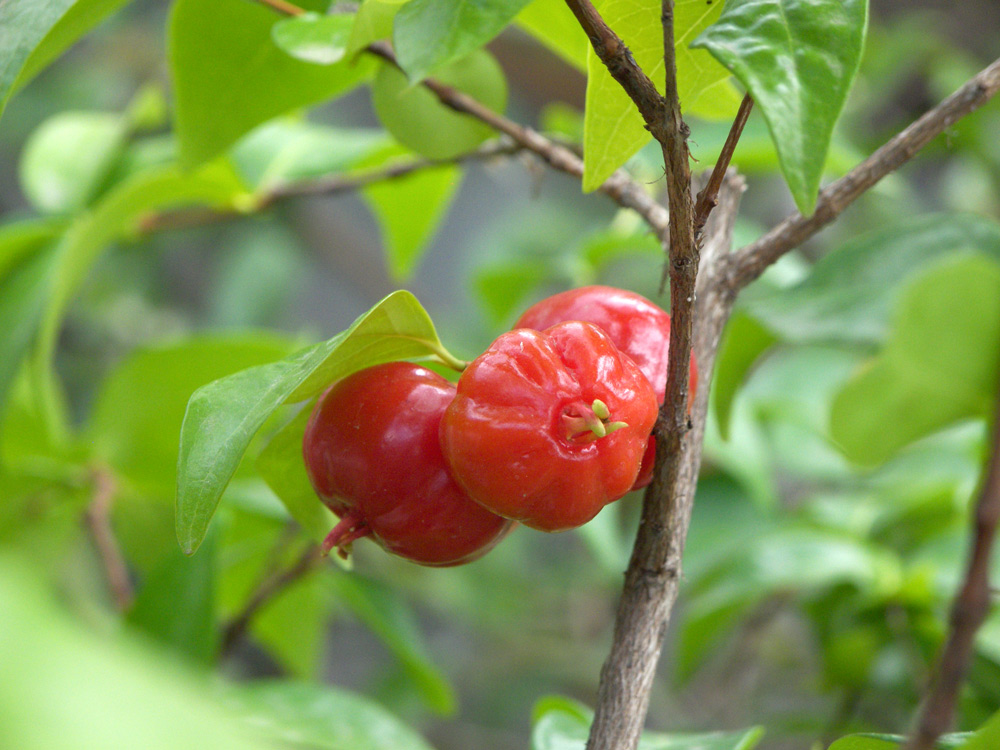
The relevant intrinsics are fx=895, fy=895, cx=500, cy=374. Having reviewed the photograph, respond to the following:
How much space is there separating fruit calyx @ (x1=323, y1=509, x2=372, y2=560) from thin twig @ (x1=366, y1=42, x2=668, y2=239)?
0.63 ft

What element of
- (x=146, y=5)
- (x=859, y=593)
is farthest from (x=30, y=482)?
(x=146, y=5)

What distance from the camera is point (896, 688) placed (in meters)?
0.74

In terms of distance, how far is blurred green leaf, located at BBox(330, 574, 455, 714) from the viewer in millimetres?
670

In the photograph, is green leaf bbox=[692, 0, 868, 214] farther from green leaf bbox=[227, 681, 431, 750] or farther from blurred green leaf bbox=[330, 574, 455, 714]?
blurred green leaf bbox=[330, 574, 455, 714]

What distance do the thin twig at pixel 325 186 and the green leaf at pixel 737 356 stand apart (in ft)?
0.51

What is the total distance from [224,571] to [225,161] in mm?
330

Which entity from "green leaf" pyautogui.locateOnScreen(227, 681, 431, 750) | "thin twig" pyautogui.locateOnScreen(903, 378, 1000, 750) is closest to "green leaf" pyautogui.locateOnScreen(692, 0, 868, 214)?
"thin twig" pyautogui.locateOnScreen(903, 378, 1000, 750)

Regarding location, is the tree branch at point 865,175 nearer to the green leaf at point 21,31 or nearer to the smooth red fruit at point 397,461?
the smooth red fruit at point 397,461

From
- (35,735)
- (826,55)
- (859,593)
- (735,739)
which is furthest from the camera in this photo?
(859,593)

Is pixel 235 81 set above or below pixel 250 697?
above

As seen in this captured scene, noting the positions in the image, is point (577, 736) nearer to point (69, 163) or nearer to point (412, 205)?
point (412, 205)

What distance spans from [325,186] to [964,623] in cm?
53

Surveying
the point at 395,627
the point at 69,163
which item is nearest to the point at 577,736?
the point at 395,627

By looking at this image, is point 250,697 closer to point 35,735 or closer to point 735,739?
point 735,739
